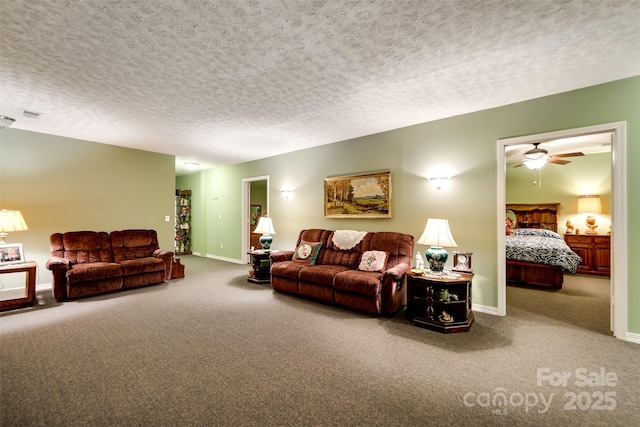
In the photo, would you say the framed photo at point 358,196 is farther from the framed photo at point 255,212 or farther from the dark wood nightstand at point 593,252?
the dark wood nightstand at point 593,252

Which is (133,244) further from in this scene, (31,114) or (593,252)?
(593,252)

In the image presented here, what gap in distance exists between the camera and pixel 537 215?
7043 millimetres

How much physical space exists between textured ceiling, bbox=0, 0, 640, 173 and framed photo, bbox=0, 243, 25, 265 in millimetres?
1833

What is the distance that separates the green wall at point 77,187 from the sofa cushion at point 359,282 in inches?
178

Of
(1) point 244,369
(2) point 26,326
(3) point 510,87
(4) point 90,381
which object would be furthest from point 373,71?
(2) point 26,326

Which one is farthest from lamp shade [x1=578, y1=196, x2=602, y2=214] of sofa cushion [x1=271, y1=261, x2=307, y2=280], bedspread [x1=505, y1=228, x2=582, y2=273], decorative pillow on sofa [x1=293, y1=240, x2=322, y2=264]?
sofa cushion [x1=271, y1=261, x2=307, y2=280]

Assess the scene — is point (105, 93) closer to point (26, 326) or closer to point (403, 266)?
point (26, 326)

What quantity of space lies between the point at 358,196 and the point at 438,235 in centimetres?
189

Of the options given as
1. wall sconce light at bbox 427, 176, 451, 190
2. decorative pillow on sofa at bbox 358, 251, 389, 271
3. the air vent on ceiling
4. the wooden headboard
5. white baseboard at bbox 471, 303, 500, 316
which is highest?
the air vent on ceiling

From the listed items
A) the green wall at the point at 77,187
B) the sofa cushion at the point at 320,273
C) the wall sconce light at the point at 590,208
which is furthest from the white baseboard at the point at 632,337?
the green wall at the point at 77,187

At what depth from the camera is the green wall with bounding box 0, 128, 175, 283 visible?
4.52 m

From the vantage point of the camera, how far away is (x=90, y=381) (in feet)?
6.88

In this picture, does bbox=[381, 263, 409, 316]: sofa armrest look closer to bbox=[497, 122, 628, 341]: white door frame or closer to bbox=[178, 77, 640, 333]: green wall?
bbox=[178, 77, 640, 333]: green wall

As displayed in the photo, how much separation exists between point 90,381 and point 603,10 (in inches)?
178
